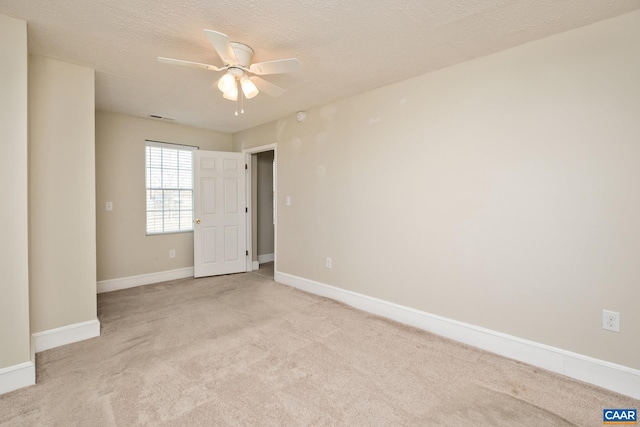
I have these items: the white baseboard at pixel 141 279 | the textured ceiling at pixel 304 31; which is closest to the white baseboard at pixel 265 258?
the white baseboard at pixel 141 279

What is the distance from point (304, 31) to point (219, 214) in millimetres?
3332

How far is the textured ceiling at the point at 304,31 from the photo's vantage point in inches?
70.8

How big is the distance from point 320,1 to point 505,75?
5.25 feet

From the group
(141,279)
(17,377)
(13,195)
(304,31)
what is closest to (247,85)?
(304,31)

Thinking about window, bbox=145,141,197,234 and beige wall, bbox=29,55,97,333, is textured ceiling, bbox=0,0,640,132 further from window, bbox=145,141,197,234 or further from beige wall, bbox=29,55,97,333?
window, bbox=145,141,197,234

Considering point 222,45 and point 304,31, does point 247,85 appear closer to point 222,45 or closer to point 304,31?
point 222,45

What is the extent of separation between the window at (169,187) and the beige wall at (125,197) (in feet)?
0.34

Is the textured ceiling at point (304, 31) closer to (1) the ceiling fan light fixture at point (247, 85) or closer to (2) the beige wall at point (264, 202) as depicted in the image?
(1) the ceiling fan light fixture at point (247, 85)

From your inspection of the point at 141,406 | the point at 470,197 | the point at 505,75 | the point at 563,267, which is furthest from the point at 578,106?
the point at 141,406

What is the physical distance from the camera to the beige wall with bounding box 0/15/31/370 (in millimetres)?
1915

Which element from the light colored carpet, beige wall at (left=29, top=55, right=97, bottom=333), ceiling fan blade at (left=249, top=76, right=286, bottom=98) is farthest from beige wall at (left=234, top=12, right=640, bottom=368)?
beige wall at (left=29, top=55, right=97, bottom=333)

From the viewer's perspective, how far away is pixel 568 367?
2057 mm

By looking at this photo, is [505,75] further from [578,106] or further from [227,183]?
[227,183]

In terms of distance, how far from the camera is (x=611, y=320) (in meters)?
1.93
